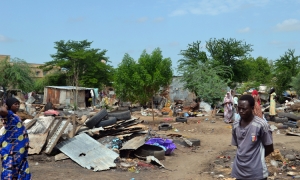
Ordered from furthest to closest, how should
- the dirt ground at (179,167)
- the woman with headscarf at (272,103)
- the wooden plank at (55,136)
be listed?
the woman with headscarf at (272,103), the wooden plank at (55,136), the dirt ground at (179,167)

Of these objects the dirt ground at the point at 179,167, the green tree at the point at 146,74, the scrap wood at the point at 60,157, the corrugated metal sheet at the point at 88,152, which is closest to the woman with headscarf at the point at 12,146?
the dirt ground at the point at 179,167

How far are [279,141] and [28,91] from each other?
31112mm

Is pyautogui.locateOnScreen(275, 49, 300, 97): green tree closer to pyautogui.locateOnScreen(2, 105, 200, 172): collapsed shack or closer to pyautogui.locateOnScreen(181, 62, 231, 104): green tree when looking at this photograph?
pyautogui.locateOnScreen(181, 62, 231, 104): green tree

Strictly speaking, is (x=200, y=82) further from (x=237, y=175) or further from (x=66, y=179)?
(x=237, y=175)

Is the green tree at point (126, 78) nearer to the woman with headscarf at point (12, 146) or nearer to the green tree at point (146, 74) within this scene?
the green tree at point (146, 74)

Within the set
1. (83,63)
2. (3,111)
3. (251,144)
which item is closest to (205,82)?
(83,63)

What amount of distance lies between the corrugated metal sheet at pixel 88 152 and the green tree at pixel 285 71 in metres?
25.0

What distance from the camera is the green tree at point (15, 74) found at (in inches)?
1374

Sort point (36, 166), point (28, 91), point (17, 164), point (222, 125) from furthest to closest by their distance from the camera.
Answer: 1. point (28, 91)
2. point (222, 125)
3. point (36, 166)
4. point (17, 164)

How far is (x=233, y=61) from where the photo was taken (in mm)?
36188

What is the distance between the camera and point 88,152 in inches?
344

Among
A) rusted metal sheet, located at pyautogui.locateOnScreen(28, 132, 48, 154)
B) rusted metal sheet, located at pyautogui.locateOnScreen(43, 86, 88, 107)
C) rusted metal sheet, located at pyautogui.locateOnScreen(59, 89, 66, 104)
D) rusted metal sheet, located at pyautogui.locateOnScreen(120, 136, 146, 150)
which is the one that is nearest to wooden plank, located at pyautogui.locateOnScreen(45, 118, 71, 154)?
rusted metal sheet, located at pyautogui.locateOnScreen(28, 132, 48, 154)

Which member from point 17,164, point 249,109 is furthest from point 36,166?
point 249,109

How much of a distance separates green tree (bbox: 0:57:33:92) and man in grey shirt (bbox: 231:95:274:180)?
3384 centimetres
